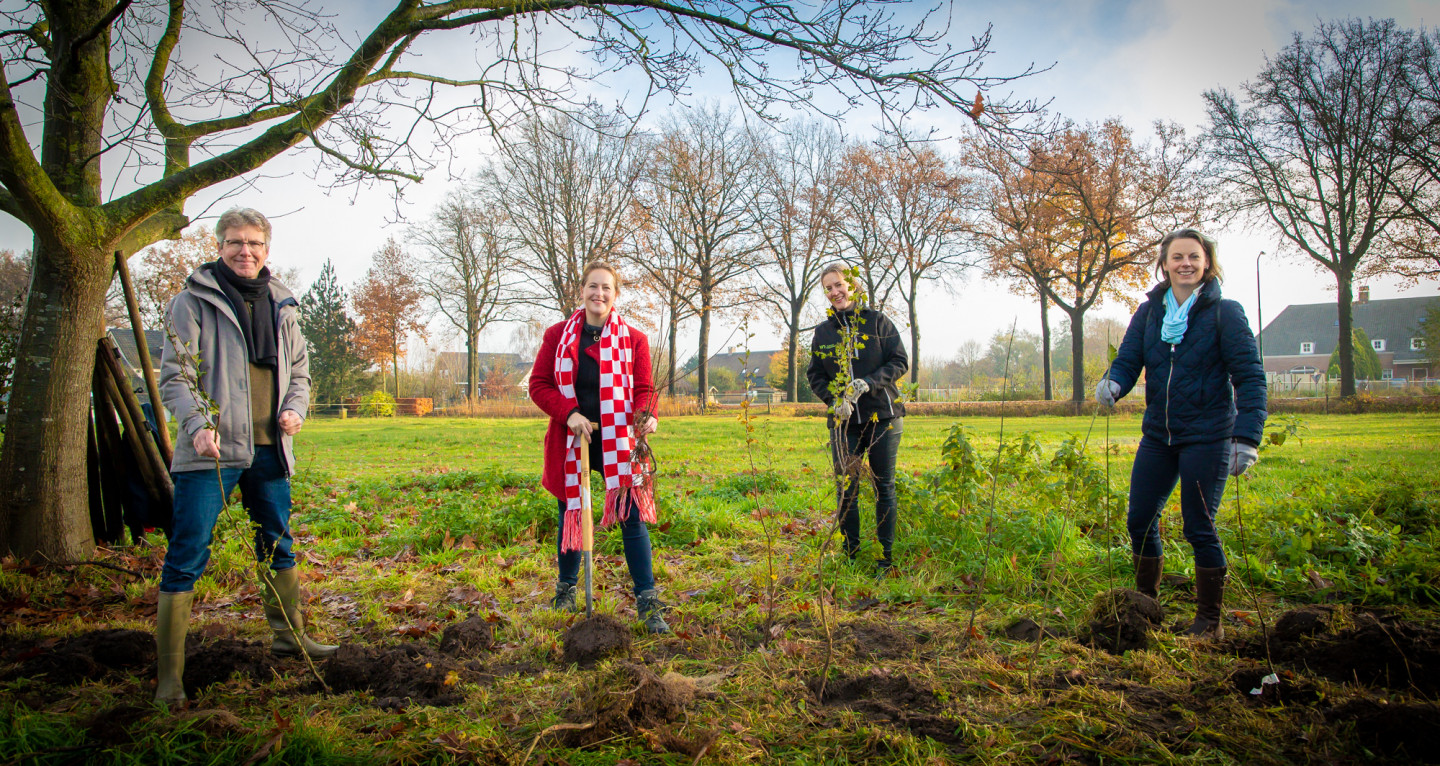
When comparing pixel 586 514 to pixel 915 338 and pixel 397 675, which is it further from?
pixel 915 338

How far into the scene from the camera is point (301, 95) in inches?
167

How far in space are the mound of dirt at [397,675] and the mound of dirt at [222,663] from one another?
26 cm

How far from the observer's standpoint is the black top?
3.63 metres

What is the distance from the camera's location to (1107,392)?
10.5ft

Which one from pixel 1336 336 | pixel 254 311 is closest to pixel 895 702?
pixel 254 311

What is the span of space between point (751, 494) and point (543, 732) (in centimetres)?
509

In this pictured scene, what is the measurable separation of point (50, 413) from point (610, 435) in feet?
11.2

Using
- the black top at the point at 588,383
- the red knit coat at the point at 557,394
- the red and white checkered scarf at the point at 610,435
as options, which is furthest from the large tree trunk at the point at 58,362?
the black top at the point at 588,383

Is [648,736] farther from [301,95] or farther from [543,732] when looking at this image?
[301,95]

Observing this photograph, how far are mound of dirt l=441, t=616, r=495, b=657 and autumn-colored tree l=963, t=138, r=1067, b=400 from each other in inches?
918

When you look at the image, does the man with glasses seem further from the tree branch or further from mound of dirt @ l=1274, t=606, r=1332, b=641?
mound of dirt @ l=1274, t=606, r=1332, b=641

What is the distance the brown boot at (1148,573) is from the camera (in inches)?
131

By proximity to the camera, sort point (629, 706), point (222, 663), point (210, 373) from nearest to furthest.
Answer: point (629, 706)
point (210, 373)
point (222, 663)

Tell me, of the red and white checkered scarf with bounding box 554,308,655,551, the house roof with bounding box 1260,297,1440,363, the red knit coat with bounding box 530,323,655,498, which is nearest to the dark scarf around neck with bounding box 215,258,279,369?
the red knit coat with bounding box 530,323,655,498
